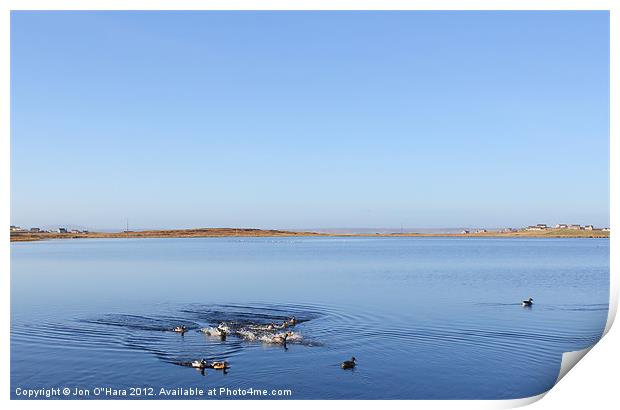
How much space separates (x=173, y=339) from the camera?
12234 mm

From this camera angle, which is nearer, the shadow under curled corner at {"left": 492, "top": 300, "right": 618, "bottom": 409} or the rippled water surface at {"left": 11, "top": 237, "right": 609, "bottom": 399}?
the shadow under curled corner at {"left": 492, "top": 300, "right": 618, "bottom": 409}

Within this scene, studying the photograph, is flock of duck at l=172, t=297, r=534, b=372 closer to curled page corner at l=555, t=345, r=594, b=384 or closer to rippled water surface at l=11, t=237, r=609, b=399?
rippled water surface at l=11, t=237, r=609, b=399

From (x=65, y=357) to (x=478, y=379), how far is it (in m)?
7.52

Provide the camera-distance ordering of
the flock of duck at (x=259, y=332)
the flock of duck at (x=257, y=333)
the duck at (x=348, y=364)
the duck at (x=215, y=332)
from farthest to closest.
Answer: the duck at (x=215, y=332)
the flock of duck at (x=259, y=332)
the flock of duck at (x=257, y=333)
the duck at (x=348, y=364)

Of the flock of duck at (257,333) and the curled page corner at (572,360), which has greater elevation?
the curled page corner at (572,360)

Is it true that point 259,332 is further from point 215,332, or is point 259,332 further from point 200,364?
point 200,364

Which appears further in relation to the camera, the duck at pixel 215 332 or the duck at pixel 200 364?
the duck at pixel 215 332

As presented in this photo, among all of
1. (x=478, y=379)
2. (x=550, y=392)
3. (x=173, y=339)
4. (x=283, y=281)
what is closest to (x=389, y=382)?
(x=478, y=379)

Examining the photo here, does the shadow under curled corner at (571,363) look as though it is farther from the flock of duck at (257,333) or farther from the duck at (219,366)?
the duck at (219,366)
